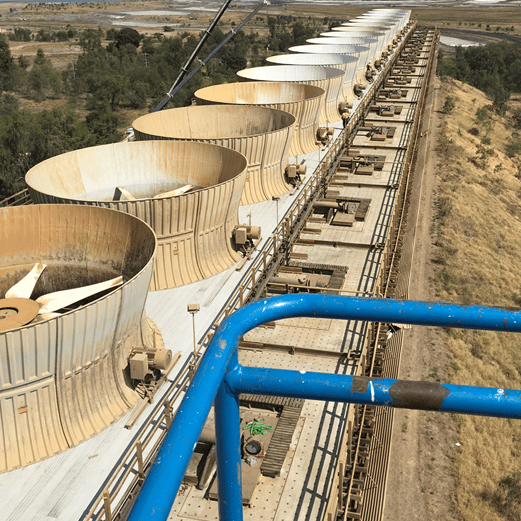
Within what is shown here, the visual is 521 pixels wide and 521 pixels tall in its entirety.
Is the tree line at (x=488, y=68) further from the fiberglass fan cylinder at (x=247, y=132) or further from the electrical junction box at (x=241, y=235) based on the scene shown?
the electrical junction box at (x=241, y=235)

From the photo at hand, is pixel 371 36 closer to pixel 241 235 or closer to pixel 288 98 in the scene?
pixel 288 98

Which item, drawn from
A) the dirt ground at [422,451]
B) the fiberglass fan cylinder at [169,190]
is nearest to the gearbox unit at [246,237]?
the fiberglass fan cylinder at [169,190]

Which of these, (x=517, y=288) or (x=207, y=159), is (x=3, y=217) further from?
(x=517, y=288)

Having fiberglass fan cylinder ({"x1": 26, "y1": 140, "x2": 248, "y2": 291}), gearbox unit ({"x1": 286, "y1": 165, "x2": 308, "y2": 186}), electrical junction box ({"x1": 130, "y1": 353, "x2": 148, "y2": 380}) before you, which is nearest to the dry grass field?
gearbox unit ({"x1": 286, "y1": 165, "x2": 308, "y2": 186})

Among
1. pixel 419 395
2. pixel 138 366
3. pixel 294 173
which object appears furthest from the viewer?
pixel 294 173

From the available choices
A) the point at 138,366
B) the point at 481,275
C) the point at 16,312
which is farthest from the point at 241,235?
the point at 481,275

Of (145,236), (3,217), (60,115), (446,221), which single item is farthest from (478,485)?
(60,115)
